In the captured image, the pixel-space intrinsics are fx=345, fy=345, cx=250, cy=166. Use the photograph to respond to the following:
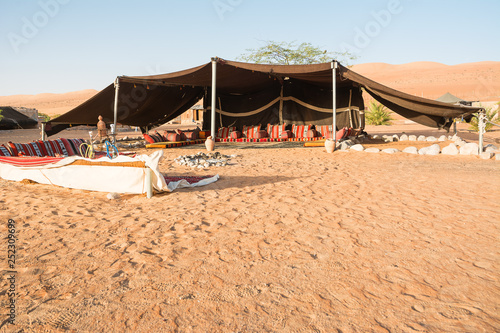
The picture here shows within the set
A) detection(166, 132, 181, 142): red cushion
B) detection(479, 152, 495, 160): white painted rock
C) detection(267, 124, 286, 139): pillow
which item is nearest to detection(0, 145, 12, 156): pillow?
detection(166, 132, 181, 142): red cushion

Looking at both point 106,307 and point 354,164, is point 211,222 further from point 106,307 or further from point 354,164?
point 354,164

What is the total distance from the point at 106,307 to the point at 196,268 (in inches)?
25.8

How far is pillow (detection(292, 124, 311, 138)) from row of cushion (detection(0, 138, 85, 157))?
6840mm

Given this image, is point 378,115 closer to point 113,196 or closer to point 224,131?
point 224,131

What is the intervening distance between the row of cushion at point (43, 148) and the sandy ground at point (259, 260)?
69.5 inches

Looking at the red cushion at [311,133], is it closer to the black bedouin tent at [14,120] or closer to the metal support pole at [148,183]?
the metal support pole at [148,183]

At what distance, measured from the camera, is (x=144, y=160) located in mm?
4348

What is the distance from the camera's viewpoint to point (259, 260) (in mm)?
2572

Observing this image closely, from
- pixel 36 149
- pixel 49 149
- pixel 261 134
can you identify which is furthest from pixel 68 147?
pixel 261 134

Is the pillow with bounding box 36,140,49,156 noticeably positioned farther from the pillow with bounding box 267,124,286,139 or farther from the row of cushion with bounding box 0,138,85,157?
the pillow with bounding box 267,124,286,139

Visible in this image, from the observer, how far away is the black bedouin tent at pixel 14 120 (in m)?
19.5

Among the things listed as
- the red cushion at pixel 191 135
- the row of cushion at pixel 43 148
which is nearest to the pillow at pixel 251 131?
the red cushion at pixel 191 135

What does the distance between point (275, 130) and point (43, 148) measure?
7149 millimetres

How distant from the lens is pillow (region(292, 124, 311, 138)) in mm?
11655
